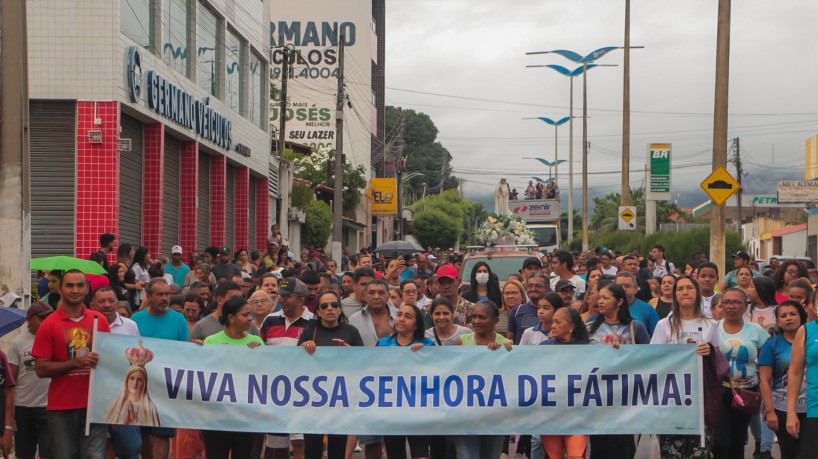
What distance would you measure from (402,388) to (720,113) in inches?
512

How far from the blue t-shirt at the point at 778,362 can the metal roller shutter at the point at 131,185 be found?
14.7 m

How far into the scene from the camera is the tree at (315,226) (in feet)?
147

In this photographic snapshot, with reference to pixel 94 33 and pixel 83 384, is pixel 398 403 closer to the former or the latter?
pixel 83 384

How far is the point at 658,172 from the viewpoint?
4328 cm

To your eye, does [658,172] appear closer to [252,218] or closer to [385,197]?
[252,218]

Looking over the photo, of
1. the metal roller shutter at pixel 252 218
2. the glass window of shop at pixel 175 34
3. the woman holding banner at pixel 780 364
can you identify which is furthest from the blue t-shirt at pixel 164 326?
the metal roller shutter at pixel 252 218

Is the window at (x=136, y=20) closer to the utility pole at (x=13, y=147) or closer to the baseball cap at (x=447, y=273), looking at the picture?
the utility pole at (x=13, y=147)

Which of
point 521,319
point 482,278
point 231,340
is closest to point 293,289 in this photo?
point 231,340

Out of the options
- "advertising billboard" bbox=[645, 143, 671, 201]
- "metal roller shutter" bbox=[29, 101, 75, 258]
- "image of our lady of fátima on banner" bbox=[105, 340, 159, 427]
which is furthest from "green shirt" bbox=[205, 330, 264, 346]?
"advertising billboard" bbox=[645, 143, 671, 201]

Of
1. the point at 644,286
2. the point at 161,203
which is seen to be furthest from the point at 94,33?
the point at 644,286

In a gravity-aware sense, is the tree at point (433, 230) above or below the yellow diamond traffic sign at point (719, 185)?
below

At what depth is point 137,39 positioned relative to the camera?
21.9m

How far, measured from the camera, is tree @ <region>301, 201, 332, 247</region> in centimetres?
4491

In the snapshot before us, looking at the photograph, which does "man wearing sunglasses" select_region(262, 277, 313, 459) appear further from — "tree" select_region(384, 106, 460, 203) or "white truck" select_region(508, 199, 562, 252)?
"tree" select_region(384, 106, 460, 203)
